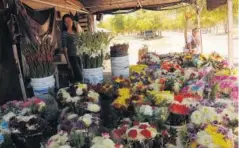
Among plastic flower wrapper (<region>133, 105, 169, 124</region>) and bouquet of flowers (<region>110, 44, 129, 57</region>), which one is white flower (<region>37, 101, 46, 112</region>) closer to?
plastic flower wrapper (<region>133, 105, 169, 124</region>)

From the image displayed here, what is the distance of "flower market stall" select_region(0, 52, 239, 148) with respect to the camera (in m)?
1.42

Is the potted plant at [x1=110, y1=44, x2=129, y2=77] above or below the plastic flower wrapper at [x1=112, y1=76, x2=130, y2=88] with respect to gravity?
above

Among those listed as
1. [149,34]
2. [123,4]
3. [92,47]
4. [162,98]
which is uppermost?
[123,4]

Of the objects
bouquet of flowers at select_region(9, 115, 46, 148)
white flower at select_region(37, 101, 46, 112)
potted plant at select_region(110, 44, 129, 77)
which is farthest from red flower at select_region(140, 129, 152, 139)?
potted plant at select_region(110, 44, 129, 77)

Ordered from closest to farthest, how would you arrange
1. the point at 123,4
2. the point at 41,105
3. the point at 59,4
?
the point at 41,105 → the point at 59,4 → the point at 123,4

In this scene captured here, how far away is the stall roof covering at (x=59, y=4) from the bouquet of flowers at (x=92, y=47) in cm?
194

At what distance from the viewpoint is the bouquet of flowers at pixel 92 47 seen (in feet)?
8.36

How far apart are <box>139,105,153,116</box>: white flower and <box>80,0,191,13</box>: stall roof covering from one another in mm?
5735

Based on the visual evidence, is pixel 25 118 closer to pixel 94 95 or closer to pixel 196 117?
pixel 94 95

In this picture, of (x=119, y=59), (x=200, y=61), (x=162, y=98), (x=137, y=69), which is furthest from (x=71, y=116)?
(x=200, y=61)

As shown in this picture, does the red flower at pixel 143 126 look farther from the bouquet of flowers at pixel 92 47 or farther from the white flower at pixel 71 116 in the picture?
the bouquet of flowers at pixel 92 47

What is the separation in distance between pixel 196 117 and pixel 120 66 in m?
1.43

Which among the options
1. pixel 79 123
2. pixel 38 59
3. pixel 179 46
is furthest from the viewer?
pixel 179 46

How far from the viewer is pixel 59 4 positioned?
5.91 meters
